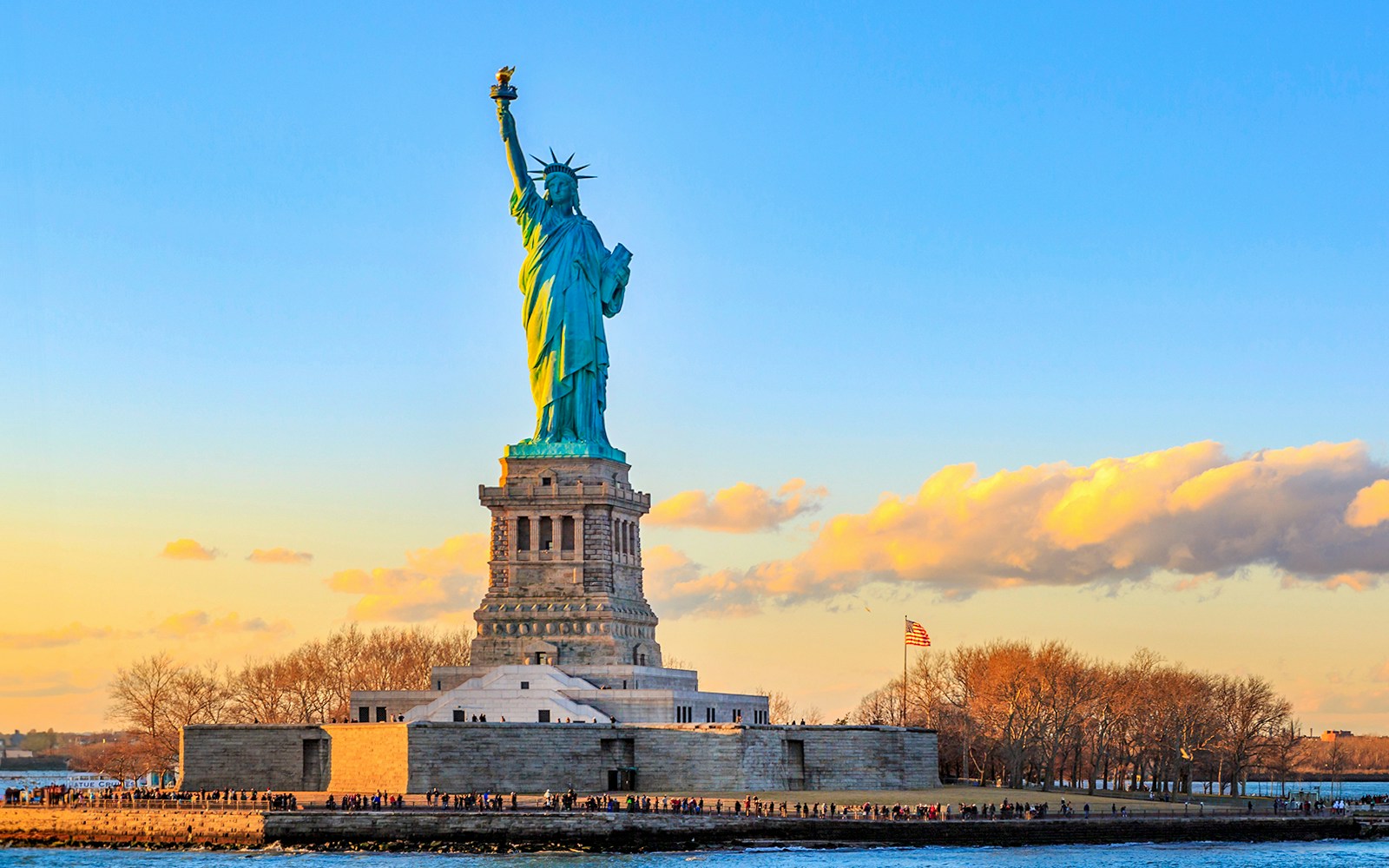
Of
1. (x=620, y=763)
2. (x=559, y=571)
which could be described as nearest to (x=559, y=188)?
(x=559, y=571)

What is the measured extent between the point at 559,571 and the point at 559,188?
56.0ft

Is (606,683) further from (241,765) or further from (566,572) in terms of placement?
(241,765)

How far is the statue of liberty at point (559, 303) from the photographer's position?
86125mm

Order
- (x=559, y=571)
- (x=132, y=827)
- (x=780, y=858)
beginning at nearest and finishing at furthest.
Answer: (x=780, y=858) → (x=132, y=827) → (x=559, y=571)

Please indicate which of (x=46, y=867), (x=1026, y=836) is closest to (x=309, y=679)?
(x=46, y=867)

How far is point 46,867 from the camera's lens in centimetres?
6431

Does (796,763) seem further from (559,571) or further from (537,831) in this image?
(559,571)

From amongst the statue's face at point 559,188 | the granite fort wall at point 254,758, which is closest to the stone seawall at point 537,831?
the granite fort wall at point 254,758

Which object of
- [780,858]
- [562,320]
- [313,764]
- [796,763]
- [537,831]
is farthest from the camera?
[562,320]

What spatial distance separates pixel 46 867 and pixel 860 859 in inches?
1050

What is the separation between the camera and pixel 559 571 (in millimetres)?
83562

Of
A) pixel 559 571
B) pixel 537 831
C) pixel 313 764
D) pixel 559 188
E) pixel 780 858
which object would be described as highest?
pixel 559 188

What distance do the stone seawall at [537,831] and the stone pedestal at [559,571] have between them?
49.7 ft

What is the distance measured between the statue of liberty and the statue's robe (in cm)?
4
